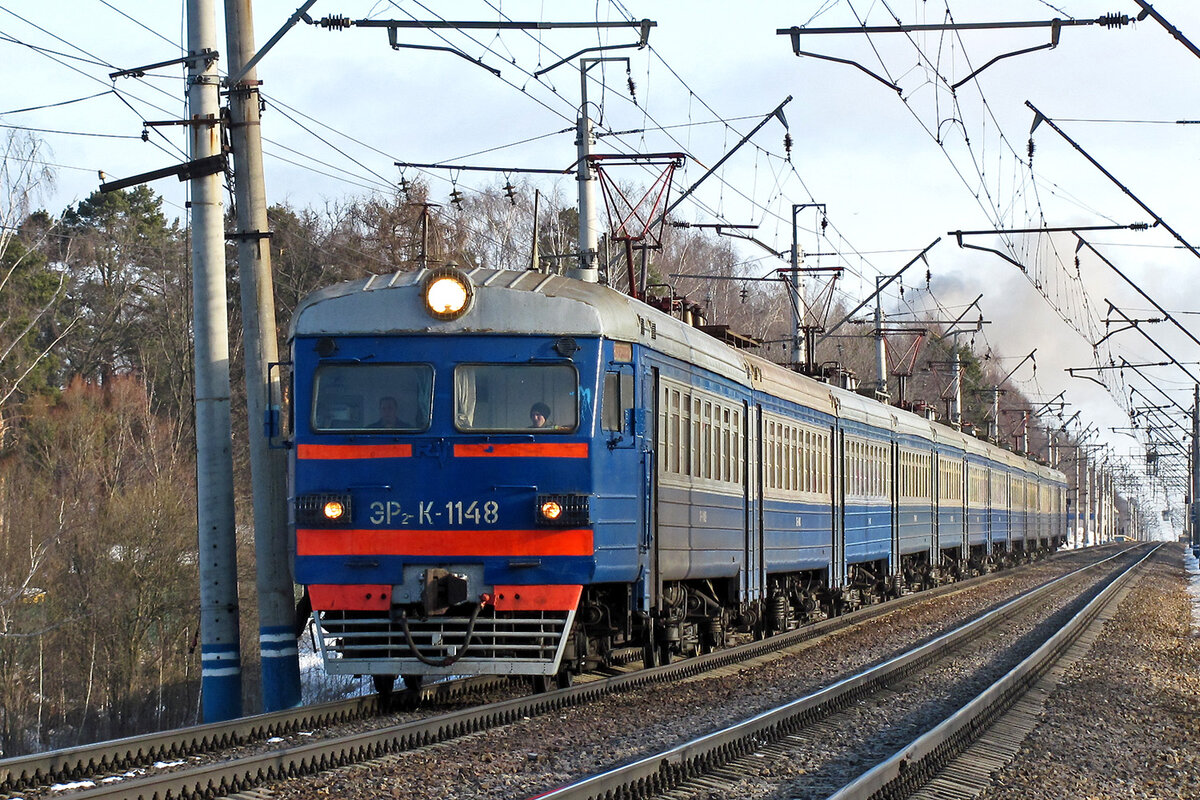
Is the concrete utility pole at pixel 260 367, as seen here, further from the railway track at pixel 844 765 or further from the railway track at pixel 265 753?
the railway track at pixel 844 765

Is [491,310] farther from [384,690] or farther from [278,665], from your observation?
[278,665]

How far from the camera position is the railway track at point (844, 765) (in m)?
7.62

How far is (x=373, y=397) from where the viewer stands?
1037 cm

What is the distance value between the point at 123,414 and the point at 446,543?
33066 millimetres

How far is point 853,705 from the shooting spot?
11656 millimetres

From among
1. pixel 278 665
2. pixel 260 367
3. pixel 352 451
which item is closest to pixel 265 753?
pixel 352 451

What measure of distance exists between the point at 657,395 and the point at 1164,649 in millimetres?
9900

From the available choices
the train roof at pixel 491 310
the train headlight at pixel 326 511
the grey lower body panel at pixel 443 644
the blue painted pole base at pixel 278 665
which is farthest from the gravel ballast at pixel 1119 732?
the blue painted pole base at pixel 278 665

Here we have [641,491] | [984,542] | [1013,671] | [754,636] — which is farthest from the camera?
[984,542]

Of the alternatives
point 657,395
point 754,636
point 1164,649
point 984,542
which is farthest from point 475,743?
point 984,542

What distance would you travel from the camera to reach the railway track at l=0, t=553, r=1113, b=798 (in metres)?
7.29

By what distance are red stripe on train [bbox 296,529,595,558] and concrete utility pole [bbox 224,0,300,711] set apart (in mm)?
2060

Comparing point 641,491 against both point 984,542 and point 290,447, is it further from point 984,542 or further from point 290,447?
point 984,542

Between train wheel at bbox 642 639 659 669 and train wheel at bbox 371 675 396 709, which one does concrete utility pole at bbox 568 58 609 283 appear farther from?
train wheel at bbox 371 675 396 709
